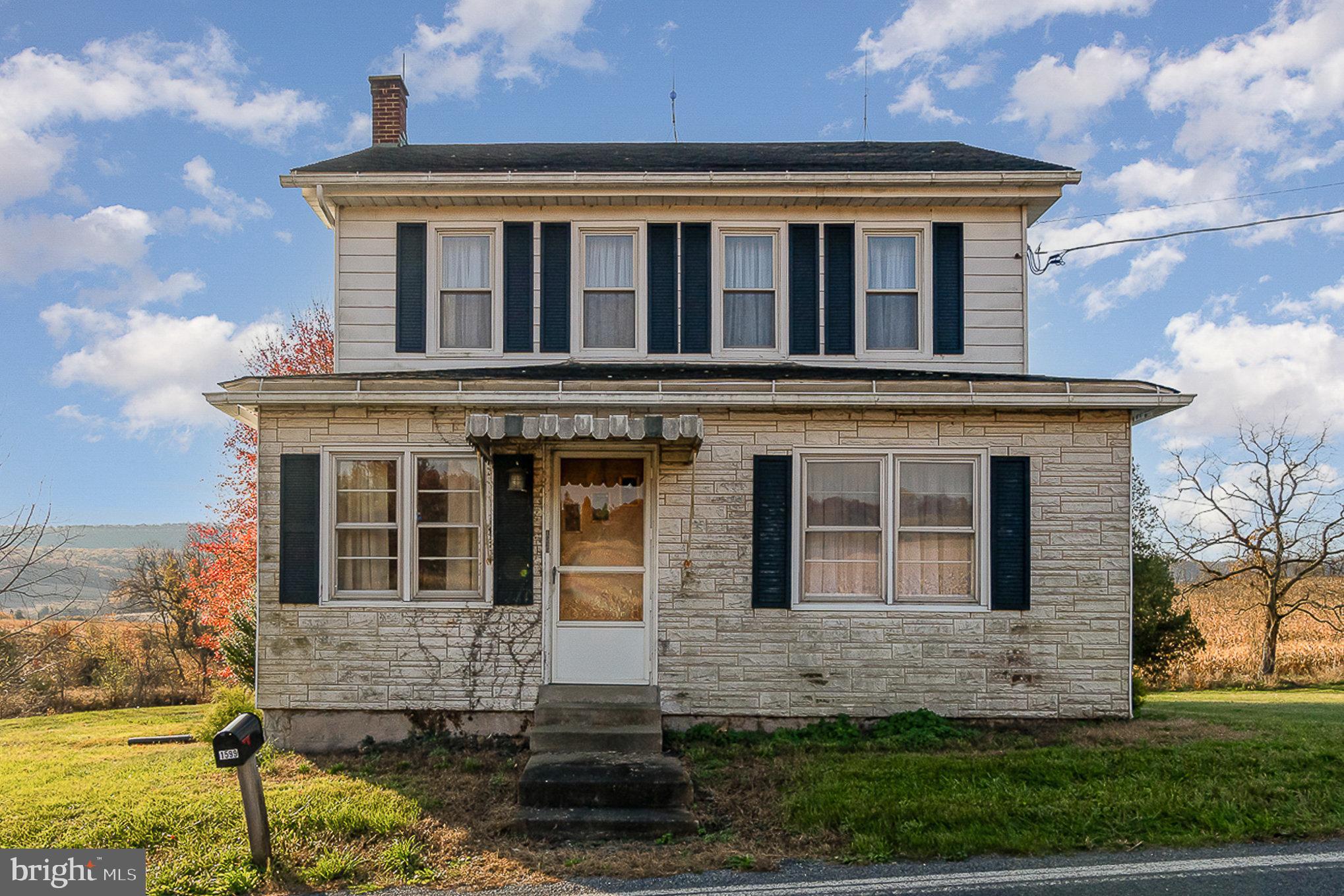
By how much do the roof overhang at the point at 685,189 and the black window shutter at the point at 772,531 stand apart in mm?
3343

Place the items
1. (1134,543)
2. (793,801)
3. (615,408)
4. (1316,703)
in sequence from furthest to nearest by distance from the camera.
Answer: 1. (1134,543)
2. (1316,703)
3. (615,408)
4. (793,801)

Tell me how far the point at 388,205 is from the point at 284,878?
725 centimetres

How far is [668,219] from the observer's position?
10.1 metres

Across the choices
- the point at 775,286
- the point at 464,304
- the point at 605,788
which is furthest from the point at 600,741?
the point at 775,286

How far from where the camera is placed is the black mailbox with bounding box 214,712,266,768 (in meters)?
5.50

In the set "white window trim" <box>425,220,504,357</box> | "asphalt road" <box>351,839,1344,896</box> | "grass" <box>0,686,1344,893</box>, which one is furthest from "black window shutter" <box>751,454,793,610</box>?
"white window trim" <box>425,220,504,357</box>

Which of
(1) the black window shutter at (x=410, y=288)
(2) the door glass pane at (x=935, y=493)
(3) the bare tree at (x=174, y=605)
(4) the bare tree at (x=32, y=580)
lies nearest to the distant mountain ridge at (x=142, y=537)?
(3) the bare tree at (x=174, y=605)

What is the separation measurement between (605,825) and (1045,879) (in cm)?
303

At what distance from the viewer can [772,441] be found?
8594mm

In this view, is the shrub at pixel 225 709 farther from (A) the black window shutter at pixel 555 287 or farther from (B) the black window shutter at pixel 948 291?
(B) the black window shutter at pixel 948 291

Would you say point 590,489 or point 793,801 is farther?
point 590,489

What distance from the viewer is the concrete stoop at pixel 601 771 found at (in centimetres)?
638

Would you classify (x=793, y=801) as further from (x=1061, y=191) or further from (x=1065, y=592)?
(x=1061, y=191)

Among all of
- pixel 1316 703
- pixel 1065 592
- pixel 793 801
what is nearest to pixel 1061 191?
pixel 1065 592
